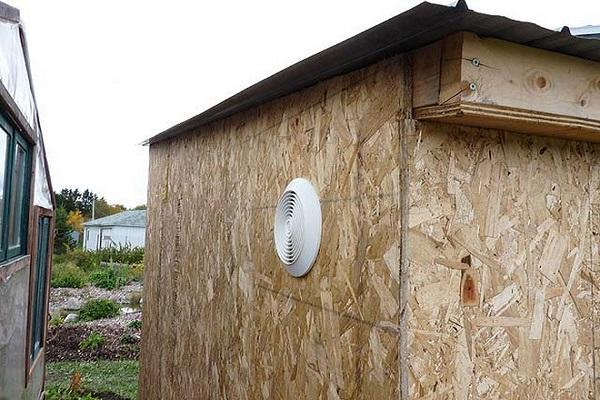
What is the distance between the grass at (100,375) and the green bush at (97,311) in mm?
4162

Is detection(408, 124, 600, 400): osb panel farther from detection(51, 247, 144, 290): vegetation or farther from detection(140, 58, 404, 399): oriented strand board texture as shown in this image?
detection(51, 247, 144, 290): vegetation

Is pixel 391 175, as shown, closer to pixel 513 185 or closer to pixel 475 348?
pixel 513 185

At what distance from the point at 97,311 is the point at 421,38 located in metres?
15.0

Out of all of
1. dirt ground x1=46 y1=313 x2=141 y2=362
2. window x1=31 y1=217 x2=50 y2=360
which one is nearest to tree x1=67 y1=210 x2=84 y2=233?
dirt ground x1=46 y1=313 x2=141 y2=362

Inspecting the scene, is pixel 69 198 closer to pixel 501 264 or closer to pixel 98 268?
pixel 98 268

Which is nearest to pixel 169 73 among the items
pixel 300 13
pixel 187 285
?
pixel 300 13

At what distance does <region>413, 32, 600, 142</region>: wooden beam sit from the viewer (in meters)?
2.07

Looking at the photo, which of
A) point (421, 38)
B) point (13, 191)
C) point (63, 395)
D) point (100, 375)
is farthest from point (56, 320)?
point (421, 38)

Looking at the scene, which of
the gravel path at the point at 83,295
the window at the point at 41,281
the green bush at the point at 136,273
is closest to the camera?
the window at the point at 41,281

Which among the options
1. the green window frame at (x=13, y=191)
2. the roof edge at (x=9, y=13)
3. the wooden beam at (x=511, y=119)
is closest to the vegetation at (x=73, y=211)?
the green window frame at (x=13, y=191)

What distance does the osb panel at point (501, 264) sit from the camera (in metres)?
2.28

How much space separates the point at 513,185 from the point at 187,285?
358cm

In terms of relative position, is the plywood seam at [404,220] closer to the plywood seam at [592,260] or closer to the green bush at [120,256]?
the plywood seam at [592,260]

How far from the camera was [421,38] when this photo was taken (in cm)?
217
